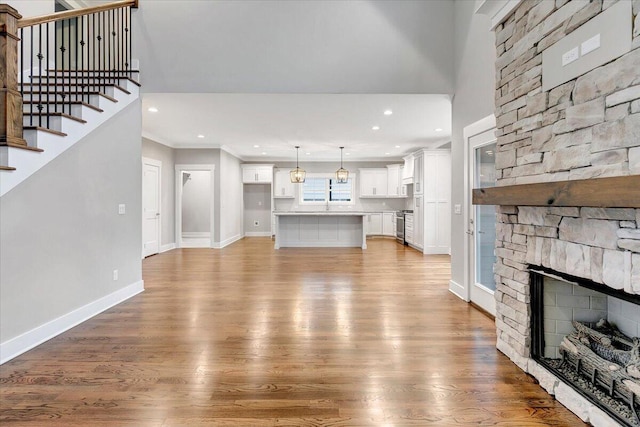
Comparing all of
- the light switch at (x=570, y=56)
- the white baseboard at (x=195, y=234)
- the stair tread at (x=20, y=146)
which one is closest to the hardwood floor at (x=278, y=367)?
the stair tread at (x=20, y=146)

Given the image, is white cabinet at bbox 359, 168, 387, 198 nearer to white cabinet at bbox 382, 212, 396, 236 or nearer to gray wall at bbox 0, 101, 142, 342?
white cabinet at bbox 382, 212, 396, 236

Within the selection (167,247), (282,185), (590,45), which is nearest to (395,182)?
(282,185)

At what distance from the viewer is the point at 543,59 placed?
2.11m

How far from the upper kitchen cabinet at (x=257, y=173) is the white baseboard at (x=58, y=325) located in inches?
257

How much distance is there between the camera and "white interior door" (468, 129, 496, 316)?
11.5 ft

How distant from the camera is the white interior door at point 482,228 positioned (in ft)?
11.5

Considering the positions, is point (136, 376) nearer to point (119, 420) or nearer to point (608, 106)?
point (119, 420)

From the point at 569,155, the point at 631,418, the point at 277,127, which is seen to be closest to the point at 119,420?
the point at 631,418

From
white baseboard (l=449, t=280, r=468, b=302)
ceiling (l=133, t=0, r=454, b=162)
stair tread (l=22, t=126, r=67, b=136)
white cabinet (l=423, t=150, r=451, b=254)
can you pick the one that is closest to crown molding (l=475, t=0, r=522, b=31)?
ceiling (l=133, t=0, r=454, b=162)

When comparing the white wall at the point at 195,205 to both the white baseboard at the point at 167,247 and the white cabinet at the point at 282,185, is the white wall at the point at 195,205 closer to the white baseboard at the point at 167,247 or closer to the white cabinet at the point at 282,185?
the white baseboard at the point at 167,247

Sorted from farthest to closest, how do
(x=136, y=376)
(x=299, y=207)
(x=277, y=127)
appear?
(x=299, y=207)
(x=277, y=127)
(x=136, y=376)

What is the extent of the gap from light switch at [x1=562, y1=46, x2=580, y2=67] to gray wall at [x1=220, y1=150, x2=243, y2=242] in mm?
7575

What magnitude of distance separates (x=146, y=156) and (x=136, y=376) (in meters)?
5.82

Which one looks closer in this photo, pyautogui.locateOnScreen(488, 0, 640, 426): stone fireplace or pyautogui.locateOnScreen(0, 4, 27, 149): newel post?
pyautogui.locateOnScreen(488, 0, 640, 426): stone fireplace
